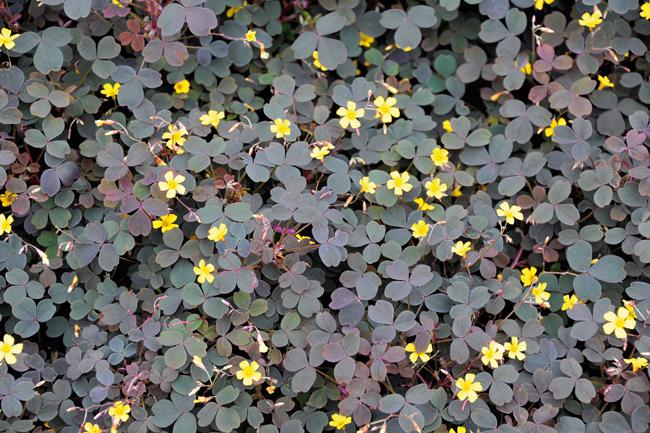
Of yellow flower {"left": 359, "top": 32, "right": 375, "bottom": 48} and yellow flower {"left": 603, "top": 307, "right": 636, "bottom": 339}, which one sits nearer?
yellow flower {"left": 603, "top": 307, "right": 636, "bottom": 339}

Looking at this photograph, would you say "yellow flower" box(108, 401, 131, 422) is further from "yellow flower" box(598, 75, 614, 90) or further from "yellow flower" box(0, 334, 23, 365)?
"yellow flower" box(598, 75, 614, 90)

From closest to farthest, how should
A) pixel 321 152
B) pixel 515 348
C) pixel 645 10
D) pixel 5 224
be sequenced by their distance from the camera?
pixel 515 348 < pixel 5 224 < pixel 321 152 < pixel 645 10

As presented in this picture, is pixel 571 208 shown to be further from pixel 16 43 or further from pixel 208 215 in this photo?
pixel 16 43

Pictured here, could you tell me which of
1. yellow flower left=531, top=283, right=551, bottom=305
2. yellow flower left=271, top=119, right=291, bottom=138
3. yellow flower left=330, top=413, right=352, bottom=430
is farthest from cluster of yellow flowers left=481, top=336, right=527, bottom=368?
yellow flower left=271, top=119, right=291, bottom=138

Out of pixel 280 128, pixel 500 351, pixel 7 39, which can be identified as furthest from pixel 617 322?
pixel 7 39

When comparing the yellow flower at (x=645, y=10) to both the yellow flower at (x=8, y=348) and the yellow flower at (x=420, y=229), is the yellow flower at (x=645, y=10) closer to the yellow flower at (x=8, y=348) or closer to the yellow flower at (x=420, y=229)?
the yellow flower at (x=420, y=229)

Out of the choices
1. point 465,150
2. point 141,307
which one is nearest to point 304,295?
point 141,307

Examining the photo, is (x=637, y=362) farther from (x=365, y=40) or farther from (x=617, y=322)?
(x=365, y=40)
